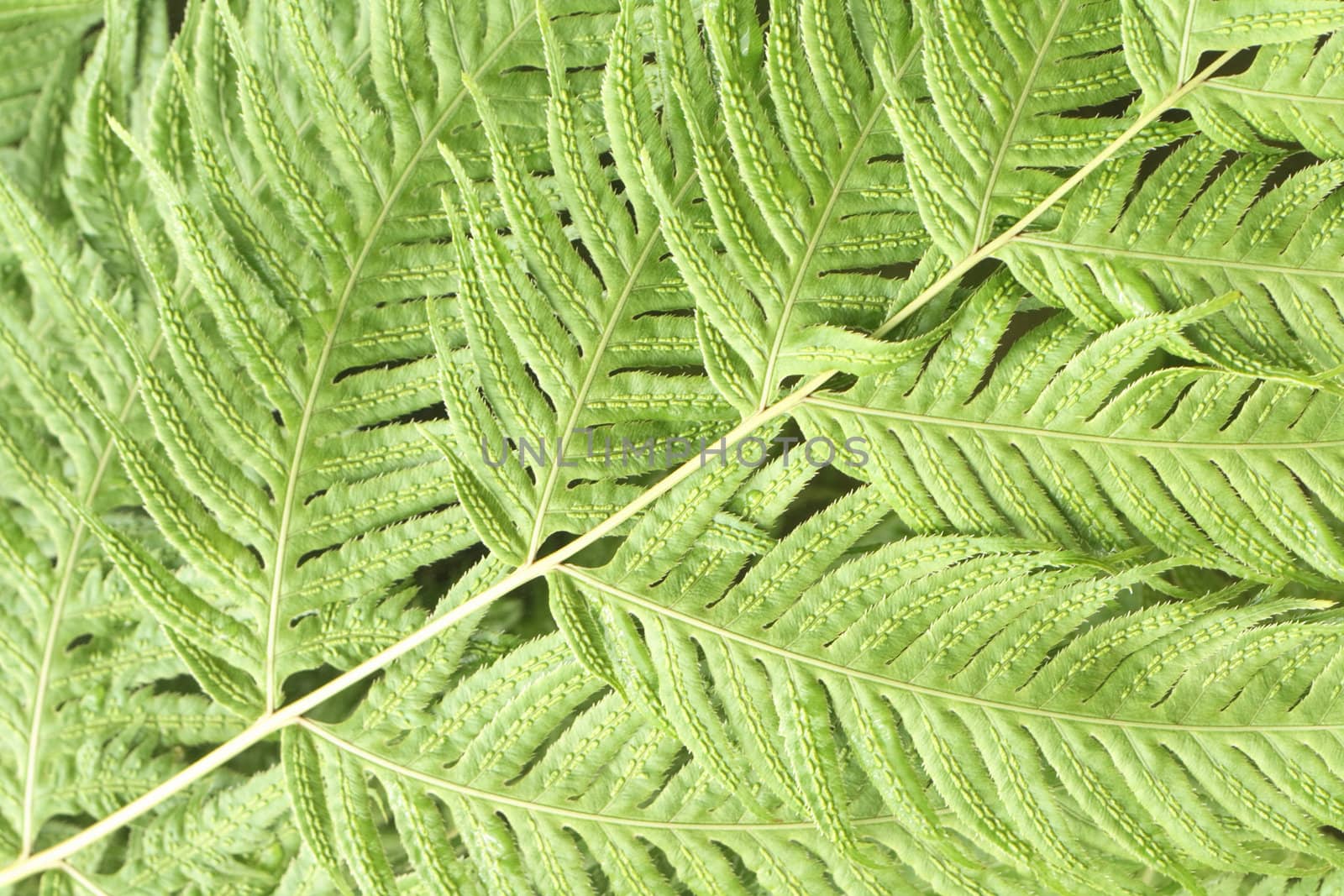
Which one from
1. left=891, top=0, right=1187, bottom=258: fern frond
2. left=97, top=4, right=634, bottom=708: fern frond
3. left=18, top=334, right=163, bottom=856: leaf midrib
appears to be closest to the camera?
left=891, top=0, right=1187, bottom=258: fern frond

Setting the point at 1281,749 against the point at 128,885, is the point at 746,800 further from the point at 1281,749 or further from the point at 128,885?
Answer: the point at 128,885

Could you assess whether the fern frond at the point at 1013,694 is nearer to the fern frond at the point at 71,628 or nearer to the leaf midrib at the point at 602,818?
the leaf midrib at the point at 602,818

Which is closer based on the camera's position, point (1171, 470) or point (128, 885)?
point (1171, 470)

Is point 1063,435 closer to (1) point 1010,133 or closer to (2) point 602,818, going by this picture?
(1) point 1010,133

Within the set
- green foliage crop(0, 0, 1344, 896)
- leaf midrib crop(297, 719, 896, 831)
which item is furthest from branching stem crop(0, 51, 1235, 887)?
leaf midrib crop(297, 719, 896, 831)

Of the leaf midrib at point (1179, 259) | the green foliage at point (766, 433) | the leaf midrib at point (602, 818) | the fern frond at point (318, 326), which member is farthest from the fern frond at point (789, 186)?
the leaf midrib at point (602, 818)

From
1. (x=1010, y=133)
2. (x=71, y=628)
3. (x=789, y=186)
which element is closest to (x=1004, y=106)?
(x=1010, y=133)

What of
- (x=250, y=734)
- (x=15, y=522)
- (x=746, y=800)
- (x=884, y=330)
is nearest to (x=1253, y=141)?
(x=884, y=330)

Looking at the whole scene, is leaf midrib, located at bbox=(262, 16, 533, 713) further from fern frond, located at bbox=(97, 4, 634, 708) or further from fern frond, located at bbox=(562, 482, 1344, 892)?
fern frond, located at bbox=(562, 482, 1344, 892)
